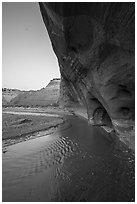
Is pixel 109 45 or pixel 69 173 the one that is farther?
pixel 109 45

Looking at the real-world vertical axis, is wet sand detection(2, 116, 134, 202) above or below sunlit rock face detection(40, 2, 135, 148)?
below

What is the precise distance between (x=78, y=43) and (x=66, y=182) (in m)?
8.20

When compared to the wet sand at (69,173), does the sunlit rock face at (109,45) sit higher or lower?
higher

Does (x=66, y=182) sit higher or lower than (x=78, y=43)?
lower

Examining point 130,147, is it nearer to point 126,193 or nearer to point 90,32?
point 126,193

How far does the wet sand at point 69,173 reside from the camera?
5.09 metres

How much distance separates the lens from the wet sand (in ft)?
16.7

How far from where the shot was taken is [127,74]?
7594mm

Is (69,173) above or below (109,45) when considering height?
below

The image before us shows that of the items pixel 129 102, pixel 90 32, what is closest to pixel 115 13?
pixel 90 32

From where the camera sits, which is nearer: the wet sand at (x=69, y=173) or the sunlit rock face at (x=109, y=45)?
the wet sand at (x=69, y=173)

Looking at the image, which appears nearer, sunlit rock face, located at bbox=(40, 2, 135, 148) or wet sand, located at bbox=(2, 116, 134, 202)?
wet sand, located at bbox=(2, 116, 134, 202)

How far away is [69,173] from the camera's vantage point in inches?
261

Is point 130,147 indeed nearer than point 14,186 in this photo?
No
